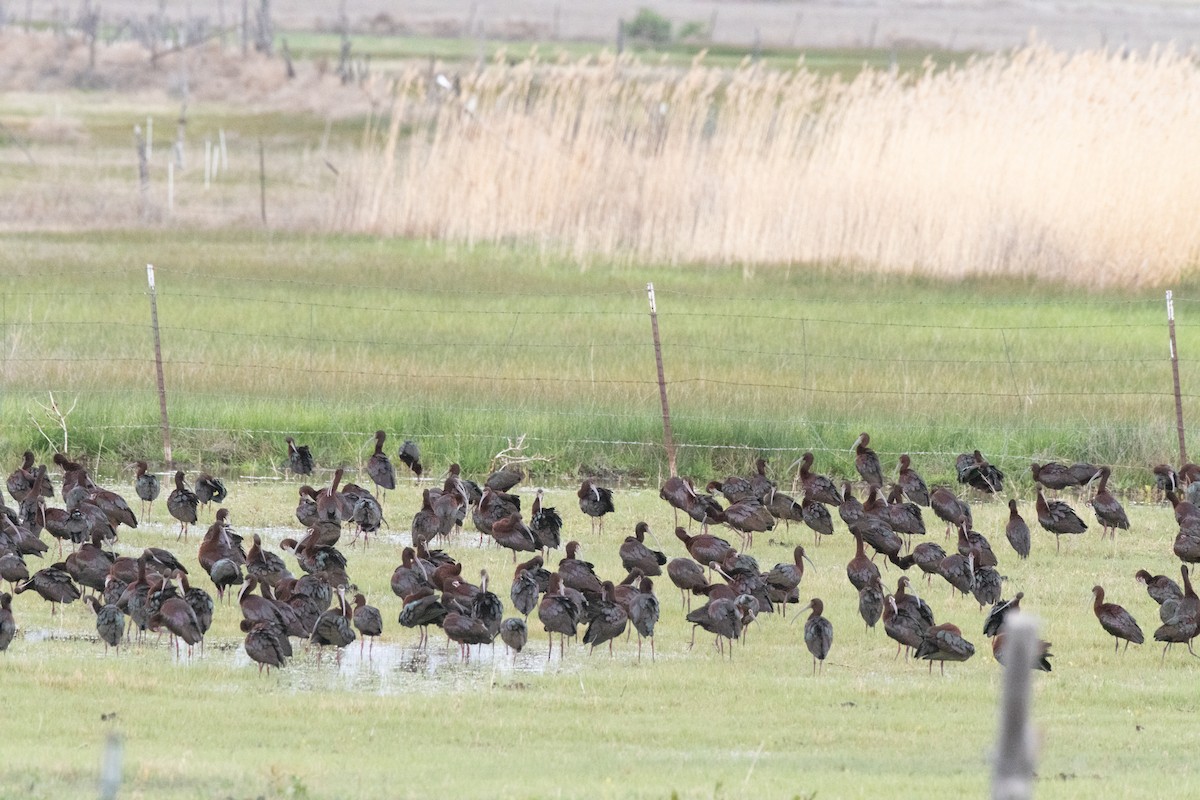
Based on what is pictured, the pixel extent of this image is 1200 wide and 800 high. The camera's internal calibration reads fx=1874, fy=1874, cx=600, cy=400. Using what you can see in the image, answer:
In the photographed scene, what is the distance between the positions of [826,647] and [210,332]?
41.0ft

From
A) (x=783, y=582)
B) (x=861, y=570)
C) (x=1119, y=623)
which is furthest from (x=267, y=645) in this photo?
(x=1119, y=623)

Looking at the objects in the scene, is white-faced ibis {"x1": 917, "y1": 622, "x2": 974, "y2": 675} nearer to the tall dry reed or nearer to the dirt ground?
the tall dry reed

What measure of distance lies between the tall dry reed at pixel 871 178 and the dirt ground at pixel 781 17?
155 ft

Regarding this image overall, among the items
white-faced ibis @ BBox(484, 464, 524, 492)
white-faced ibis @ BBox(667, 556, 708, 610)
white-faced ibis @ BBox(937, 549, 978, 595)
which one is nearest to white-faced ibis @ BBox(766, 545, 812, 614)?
white-faced ibis @ BBox(667, 556, 708, 610)

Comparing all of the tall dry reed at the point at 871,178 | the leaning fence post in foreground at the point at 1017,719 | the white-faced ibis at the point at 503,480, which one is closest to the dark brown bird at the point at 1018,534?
→ the white-faced ibis at the point at 503,480

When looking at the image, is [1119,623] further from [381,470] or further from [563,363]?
[563,363]

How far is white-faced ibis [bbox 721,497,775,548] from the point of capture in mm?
13367

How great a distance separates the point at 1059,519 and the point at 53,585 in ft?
23.1

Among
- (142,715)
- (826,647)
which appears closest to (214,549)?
(142,715)

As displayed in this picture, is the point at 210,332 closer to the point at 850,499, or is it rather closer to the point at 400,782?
the point at 850,499

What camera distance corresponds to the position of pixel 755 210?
87.1 feet

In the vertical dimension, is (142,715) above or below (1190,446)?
below

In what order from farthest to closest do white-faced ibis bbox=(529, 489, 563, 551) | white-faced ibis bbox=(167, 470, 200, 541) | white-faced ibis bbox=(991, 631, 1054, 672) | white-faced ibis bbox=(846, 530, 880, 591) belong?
white-faced ibis bbox=(167, 470, 200, 541) → white-faced ibis bbox=(529, 489, 563, 551) → white-faced ibis bbox=(846, 530, 880, 591) → white-faced ibis bbox=(991, 631, 1054, 672)

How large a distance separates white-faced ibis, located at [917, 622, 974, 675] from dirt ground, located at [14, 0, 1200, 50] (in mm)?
65639
